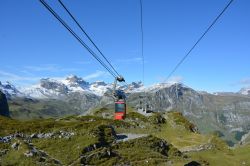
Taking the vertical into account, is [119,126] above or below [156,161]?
above

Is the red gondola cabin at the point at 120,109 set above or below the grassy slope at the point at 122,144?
above

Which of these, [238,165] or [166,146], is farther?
[238,165]

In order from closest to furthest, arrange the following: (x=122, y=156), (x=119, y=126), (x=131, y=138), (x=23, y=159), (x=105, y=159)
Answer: (x=23, y=159) < (x=105, y=159) < (x=122, y=156) < (x=131, y=138) < (x=119, y=126)

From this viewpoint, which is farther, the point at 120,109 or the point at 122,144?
the point at 122,144

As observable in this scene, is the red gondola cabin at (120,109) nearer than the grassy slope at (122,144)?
Yes

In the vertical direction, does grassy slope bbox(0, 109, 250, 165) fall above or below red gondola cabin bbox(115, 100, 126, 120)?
below

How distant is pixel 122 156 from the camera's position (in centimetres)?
7050

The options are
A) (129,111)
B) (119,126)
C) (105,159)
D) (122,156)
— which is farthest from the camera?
(129,111)

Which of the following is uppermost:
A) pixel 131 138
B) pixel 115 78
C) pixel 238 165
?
pixel 115 78

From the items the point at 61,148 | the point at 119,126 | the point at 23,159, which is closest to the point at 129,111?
the point at 119,126

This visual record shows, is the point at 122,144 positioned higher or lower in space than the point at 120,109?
lower

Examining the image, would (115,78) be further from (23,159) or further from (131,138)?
(131,138)

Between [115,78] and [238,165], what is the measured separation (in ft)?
192

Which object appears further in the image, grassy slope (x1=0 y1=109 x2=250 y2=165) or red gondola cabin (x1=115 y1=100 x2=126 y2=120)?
grassy slope (x1=0 y1=109 x2=250 y2=165)
